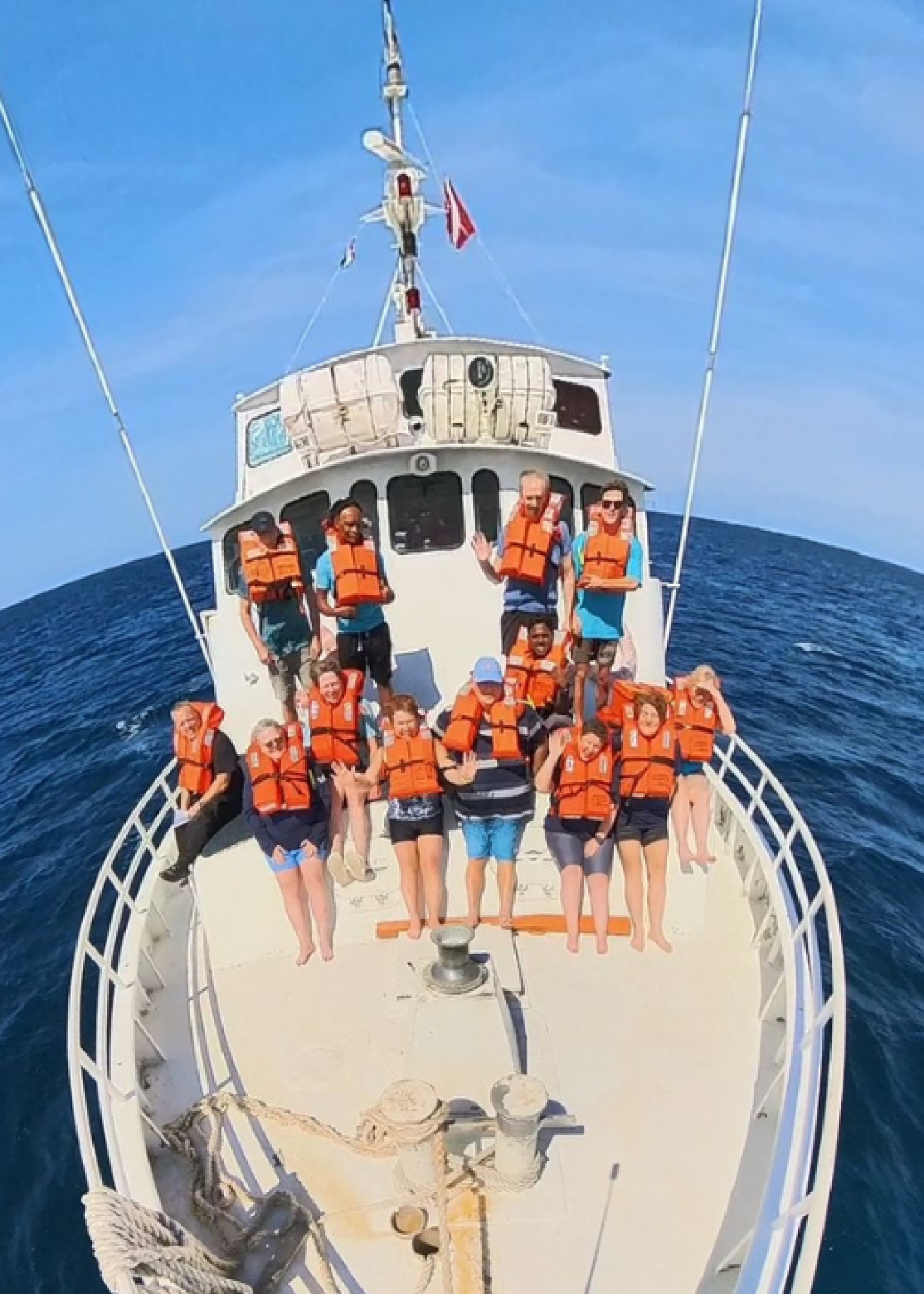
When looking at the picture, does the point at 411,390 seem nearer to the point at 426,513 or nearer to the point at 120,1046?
the point at 426,513

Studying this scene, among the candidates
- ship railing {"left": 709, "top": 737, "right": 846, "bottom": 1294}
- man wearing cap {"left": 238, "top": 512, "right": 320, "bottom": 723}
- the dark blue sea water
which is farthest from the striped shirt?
the dark blue sea water

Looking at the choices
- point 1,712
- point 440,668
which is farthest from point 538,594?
point 1,712

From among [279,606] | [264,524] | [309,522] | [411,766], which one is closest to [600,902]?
[411,766]

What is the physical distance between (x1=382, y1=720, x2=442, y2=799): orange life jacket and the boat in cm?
67

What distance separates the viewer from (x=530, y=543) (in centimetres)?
733

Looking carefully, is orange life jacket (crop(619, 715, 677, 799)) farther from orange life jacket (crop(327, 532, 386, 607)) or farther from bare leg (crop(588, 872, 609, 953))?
orange life jacket (crop(327, 532, 386, 607))

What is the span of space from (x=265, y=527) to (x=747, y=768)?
11697 millimetres

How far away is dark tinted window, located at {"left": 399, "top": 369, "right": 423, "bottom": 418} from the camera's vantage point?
8.71m

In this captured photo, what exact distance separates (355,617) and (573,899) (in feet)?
10.4

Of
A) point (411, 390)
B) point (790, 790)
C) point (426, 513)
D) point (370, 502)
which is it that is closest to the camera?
point (370, 502)

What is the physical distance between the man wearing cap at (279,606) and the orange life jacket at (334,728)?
0.91 metres

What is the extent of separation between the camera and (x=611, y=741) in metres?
6.89

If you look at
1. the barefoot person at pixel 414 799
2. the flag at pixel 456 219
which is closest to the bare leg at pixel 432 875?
the barefoot person at pixel 414 799

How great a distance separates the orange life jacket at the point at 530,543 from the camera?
733 centimetres
